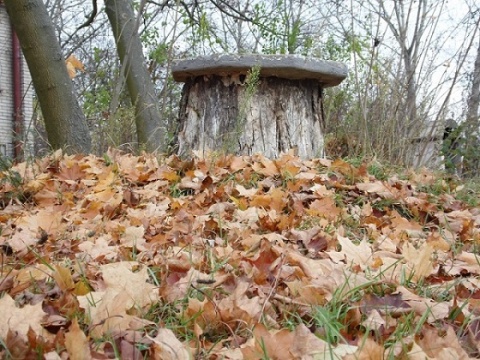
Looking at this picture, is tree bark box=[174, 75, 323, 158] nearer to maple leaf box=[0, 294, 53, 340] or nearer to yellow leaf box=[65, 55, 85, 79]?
yellow leaf box=[65, 55, 85, 79]

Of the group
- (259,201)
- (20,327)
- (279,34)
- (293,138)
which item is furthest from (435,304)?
(279,34)

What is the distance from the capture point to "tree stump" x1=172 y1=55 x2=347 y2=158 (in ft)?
13.1

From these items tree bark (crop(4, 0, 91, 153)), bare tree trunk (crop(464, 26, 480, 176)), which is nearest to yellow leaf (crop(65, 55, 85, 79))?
tree bark (crop(4, 0, 91, 153))

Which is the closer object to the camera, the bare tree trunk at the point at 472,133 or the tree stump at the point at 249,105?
the tree stump at the point at 249,105

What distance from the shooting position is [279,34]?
7605 millimetres

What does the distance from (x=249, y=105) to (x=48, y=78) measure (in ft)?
5.45

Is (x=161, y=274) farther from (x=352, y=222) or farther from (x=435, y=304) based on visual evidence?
(x=352, y=222)

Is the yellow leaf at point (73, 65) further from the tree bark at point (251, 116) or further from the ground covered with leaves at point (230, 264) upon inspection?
the ground covered with leaves at point (230, 264)

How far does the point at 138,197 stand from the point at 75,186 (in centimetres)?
47

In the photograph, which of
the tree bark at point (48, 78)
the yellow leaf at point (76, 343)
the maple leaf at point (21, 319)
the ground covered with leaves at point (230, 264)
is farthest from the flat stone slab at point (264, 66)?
the yellow leaf at point (76, 343)

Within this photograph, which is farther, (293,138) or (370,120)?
(370,120)

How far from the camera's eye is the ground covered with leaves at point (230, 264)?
1.30m

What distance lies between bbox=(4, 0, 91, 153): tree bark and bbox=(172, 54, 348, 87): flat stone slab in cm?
94

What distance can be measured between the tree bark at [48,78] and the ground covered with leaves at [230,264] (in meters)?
1.11
